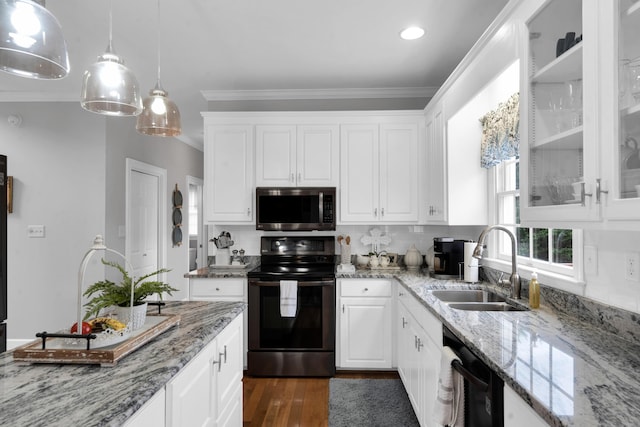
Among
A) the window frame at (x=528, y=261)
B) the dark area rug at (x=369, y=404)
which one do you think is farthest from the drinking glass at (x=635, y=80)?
the dark area rug at (x=369, y=404)

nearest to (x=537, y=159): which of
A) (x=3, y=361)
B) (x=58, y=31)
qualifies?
(x=58, y=31)

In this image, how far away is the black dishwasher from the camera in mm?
1240

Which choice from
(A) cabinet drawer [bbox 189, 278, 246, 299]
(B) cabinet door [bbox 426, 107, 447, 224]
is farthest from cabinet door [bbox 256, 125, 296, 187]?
(B) cabinet door [bbox 426, 107, 447, 224]

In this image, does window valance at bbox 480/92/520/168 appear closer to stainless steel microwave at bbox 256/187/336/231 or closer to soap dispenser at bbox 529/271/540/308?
soap dispenser at bbox 529/271/540/308

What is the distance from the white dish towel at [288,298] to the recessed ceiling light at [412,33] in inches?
81.2

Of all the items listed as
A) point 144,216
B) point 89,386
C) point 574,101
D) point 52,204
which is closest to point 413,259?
point 574,101

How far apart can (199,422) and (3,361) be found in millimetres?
673

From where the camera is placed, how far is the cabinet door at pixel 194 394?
1.17m

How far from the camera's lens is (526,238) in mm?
2502

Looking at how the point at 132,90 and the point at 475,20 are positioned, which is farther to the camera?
the point at 475,20

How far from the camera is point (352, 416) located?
98.0 inches

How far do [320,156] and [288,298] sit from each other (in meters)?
1.34

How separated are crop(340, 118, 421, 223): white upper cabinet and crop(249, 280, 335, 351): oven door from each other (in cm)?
82

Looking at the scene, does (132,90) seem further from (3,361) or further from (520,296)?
(520,296)
